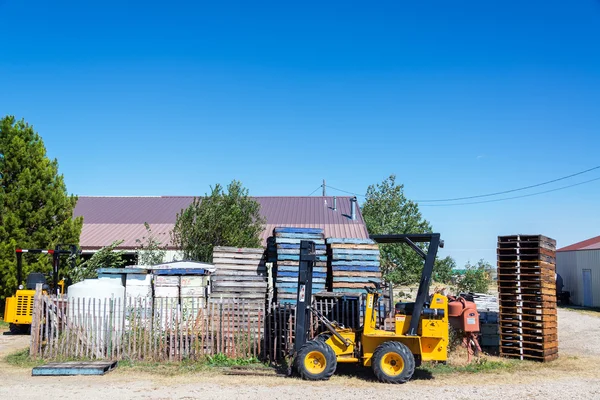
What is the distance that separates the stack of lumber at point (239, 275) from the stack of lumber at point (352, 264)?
6.38 ft

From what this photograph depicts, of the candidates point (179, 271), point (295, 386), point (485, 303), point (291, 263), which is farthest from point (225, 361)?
point (485, 303)

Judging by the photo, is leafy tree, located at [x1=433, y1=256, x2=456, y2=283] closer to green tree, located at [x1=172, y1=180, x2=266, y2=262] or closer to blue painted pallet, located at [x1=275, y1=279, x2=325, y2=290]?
green tree, located at [x1=172, y1=180, x2=266, y2=262]

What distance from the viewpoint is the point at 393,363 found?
10.5 meters

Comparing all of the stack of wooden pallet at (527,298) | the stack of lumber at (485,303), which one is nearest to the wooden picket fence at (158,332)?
the stack of wooden pallet at (527,298)

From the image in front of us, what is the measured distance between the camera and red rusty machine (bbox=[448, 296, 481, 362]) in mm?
12094

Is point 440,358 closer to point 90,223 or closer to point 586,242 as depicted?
point 90,223

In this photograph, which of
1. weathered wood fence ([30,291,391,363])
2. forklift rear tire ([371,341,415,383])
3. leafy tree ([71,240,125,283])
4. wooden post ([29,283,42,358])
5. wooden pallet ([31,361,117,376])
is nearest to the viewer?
forklift rear tire ([371,341,415,383])

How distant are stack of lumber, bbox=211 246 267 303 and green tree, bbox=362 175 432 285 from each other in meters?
17.9

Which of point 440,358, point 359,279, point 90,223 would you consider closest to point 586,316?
point 359,279

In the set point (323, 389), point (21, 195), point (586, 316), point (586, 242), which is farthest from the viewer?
point (586, 242)

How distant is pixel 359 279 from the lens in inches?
563

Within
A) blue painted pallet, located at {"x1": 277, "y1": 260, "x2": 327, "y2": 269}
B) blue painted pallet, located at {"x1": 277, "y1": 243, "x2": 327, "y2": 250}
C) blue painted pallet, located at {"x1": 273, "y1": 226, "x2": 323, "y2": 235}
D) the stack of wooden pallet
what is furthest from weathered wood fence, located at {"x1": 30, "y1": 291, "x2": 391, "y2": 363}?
the stack of wooden pallet

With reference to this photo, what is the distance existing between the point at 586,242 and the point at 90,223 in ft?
96.8

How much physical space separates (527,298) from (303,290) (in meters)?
6.04
